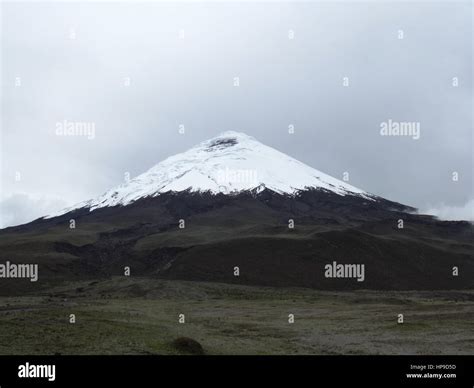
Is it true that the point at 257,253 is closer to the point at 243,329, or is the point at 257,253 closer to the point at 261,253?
the point at 261,253

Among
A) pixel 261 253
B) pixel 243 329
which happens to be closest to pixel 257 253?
pixel 261 253

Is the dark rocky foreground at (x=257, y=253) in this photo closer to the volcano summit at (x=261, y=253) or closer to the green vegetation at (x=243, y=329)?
the volcano summit at (x=261, y=253)

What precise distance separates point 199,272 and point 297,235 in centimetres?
3016

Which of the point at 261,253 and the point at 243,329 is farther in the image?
the point at 261,253

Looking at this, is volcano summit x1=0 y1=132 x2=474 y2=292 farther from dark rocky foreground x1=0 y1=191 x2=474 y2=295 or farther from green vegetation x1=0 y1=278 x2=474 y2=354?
green vegetation x1=0 y1=278 x2=474 y2=354

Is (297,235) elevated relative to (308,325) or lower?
elevated

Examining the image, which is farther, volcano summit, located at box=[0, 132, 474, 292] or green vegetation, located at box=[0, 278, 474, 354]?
volcano summit, located at box=[0, 132, 474, 292]

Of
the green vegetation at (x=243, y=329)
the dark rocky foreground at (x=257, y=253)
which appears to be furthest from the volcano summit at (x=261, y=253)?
the green vegetation at (x=243, y=329)

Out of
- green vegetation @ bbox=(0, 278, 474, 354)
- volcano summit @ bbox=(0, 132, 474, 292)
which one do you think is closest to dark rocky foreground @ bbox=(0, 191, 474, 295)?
volcano summit @ bbox=(0, 132, 474, 292)

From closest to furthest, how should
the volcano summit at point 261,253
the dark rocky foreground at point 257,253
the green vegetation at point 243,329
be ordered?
1. the green vegetation at point 243,329
2. the dark rocky foreground at point 257,253
3. the volcano summit at point 261,253

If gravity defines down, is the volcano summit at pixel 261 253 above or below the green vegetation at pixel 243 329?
above
